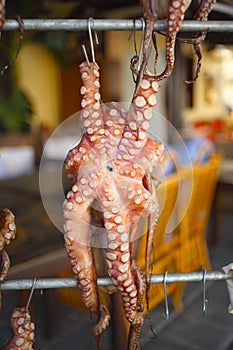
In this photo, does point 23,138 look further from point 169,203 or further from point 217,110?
point 217,110

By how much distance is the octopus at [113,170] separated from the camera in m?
0.70

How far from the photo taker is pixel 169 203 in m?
2.02

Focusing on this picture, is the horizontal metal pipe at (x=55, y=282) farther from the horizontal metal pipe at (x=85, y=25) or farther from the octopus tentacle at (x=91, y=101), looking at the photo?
the horizontal metal pipe at (x=85, y=25)

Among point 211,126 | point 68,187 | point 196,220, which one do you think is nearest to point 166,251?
point 196,220

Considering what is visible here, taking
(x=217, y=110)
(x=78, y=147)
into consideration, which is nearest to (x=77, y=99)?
(x=217, y=110)

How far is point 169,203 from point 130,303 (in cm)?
130

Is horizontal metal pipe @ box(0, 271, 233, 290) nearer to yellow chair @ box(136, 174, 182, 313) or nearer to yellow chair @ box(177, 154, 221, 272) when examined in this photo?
yellow chair @ box(136, 174, 182, 313)

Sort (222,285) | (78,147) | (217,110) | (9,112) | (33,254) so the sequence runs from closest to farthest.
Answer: (78,147) → (33,254) → (222,285) → (9,112) → (217,110)

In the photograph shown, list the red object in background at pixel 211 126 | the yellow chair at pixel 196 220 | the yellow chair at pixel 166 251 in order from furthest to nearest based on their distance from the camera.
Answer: the red object in background at pixel 211 126 → the yellow chair at pixel 196 220 → the yellow chair at pixel 166 251

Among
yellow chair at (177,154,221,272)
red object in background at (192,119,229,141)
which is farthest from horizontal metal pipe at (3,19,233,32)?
red object in background at (192,119,229,141)

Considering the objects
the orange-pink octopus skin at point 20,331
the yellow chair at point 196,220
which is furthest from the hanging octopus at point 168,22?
the yellow chair at point 196,220

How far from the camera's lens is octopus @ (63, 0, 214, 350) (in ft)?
2.29

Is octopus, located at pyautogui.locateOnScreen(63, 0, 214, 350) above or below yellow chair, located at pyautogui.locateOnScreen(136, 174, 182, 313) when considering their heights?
above

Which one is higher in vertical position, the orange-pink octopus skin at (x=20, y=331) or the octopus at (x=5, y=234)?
the octopus at (x=5, y=234)
